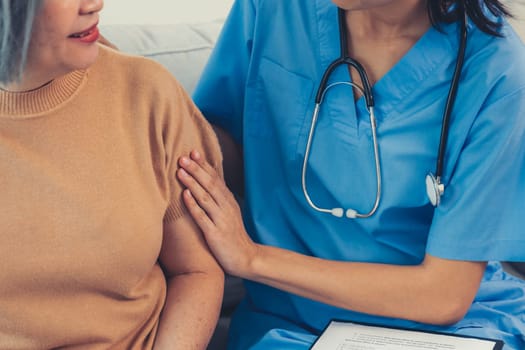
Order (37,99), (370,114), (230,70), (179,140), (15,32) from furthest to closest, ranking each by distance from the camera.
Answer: (230,70) < (370,114) < (179,140) < (37,99) < (15,32)

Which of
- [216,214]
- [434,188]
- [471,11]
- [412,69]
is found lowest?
[216,214]

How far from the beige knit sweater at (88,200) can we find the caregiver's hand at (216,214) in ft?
0.07

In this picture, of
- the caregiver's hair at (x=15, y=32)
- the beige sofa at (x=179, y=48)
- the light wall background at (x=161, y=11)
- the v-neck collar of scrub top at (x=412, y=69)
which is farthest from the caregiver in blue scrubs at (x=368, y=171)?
the light wall background at (x=161, y=11)

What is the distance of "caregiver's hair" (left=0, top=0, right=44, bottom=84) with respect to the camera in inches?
35.5

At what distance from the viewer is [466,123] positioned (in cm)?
119

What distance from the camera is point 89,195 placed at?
1061 mm

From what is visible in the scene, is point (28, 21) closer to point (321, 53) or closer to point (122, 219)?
point (122, 219)

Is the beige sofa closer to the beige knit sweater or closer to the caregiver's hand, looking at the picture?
the caregiver's hand

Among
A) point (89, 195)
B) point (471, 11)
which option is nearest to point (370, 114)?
point (471, 11)

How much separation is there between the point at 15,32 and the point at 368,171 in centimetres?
62

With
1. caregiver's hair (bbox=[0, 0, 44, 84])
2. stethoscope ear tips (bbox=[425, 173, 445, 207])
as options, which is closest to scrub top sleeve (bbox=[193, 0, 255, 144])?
stethoscope ear tips (bbox=[425, 173, 445, 207])

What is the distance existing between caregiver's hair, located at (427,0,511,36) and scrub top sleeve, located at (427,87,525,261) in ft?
0.42

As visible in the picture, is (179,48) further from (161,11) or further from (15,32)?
(15,32)

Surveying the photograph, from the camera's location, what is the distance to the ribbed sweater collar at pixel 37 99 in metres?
1.02
